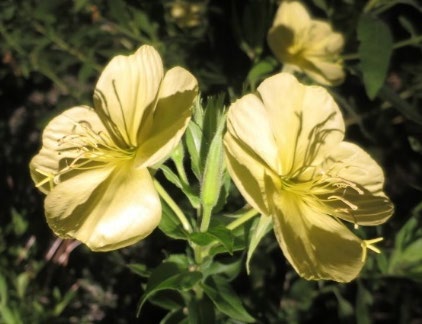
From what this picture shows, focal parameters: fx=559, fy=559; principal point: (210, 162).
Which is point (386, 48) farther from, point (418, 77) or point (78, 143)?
point (78, 143)

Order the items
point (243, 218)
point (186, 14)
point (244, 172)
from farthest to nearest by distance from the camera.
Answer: point (186, 14), point (243, 218), point (244, 172)

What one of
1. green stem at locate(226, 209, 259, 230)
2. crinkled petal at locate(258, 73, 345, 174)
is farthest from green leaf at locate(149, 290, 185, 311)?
crinkled petal at locate(258, 73, 345, 174)

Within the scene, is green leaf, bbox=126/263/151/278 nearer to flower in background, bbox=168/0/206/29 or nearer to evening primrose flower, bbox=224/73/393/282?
evening primrose flower, bbox=224/73/393/282

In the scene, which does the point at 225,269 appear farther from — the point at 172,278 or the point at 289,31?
the point at 289,31

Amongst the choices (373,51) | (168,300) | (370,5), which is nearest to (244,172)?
(168,300)

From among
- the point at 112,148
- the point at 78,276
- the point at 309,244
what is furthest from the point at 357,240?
the point at 78,276

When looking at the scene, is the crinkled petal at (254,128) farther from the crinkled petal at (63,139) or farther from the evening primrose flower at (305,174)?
the crinkled petal at (63,139)
